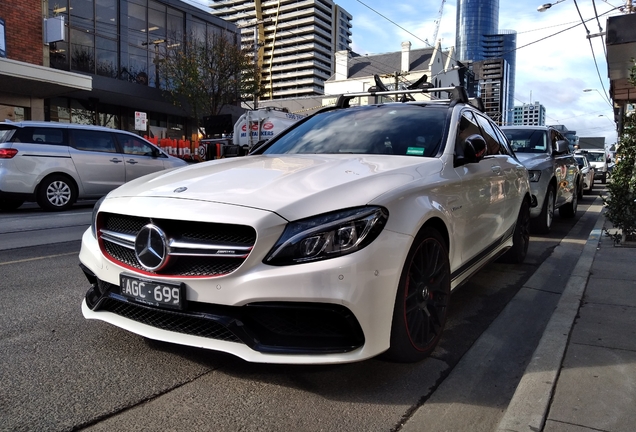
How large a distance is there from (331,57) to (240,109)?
4323 inches

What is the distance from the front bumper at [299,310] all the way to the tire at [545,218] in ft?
20.0

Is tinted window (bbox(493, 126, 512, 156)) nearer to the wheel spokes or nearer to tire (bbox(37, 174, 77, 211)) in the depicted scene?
the wheel spokes

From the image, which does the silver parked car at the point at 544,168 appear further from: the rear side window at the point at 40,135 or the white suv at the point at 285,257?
the rear side window at the point at 40,135

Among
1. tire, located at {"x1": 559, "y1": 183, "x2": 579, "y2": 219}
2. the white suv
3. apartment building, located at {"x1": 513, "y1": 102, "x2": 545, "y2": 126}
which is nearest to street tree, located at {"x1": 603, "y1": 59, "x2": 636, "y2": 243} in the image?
tire, located at {"x1": 559, "y1": 183, "x2": 579, "y2": 219}

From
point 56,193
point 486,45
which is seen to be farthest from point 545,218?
point 486,45

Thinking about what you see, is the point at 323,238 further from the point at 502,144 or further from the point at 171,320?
the point at 502,144

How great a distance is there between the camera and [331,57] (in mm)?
136625

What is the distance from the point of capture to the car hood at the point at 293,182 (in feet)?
8.18

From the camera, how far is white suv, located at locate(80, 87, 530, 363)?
2350mm

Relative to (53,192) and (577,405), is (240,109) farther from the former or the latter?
(577,405)

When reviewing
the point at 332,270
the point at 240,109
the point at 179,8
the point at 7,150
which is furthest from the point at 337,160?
the point at 240,109

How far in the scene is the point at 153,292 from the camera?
100.0 inches

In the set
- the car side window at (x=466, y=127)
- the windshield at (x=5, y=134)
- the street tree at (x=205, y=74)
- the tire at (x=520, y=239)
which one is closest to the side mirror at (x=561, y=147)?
the tire at (x=520, y=239)

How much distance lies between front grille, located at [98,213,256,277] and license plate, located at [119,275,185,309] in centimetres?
6
